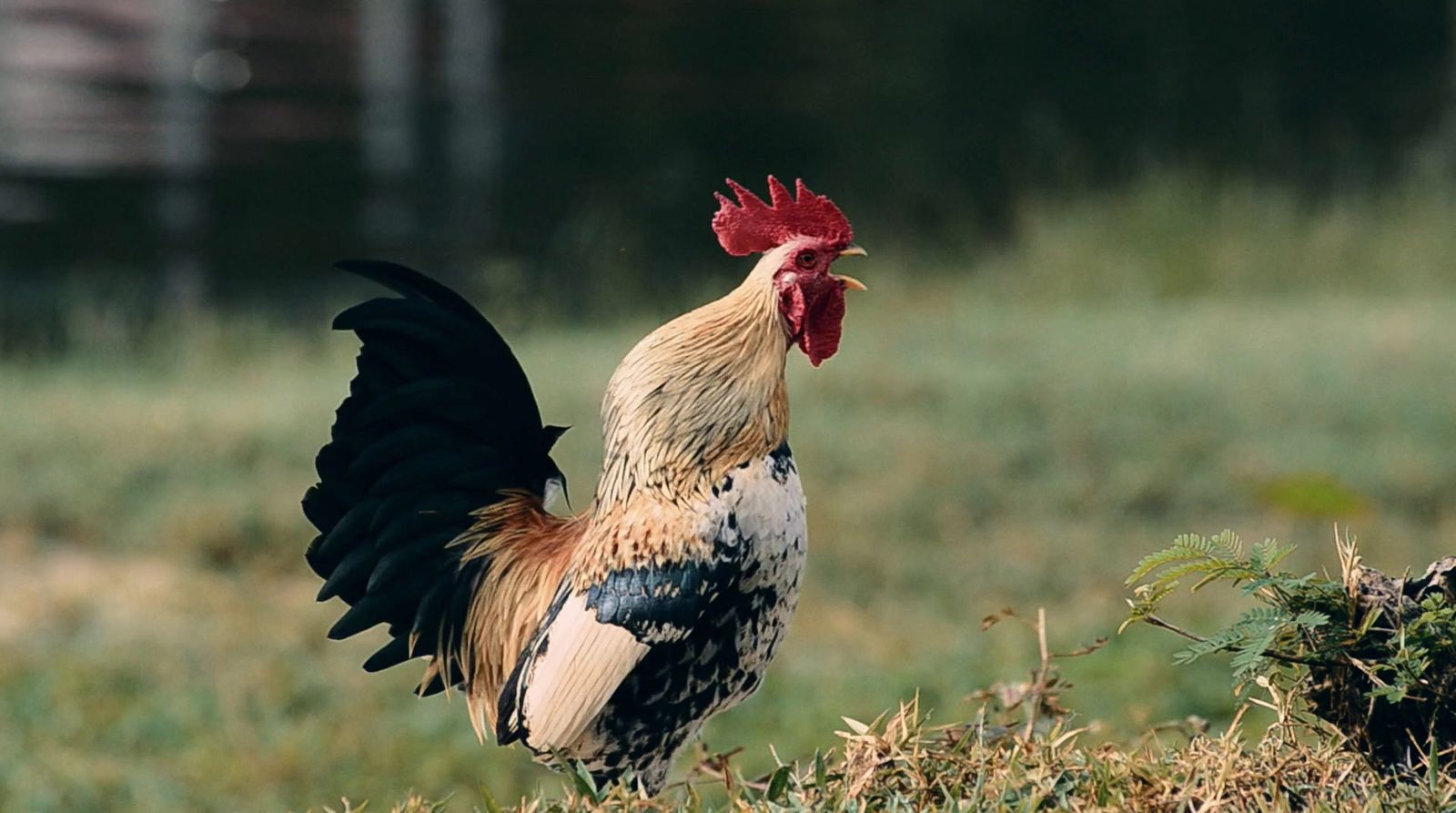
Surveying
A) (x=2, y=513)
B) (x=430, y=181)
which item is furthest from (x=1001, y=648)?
(x=430, y=181)

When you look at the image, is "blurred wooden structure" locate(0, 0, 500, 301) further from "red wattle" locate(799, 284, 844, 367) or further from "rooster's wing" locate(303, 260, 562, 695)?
"red wattle" locate(799, 284, 844, 367)

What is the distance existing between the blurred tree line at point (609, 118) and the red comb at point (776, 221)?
6045 mm

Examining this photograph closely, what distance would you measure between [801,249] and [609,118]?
287 inches

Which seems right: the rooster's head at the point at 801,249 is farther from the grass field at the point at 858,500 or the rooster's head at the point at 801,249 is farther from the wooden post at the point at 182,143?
the wooden post at the point at 182,143

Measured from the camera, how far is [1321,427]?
6.48 m

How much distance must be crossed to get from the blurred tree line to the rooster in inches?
236

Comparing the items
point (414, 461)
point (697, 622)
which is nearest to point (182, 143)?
point (414, 461)

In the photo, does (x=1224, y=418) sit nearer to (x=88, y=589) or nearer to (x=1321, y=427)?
(x=1321, y=427)

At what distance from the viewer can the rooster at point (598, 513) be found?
2.31 metres

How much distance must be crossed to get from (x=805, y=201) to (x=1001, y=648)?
2.55m

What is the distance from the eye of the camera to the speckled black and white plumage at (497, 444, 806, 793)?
2291mm

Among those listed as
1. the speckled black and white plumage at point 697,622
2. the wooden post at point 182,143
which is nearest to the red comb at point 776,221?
the speckled black and white plumage at point 697,622

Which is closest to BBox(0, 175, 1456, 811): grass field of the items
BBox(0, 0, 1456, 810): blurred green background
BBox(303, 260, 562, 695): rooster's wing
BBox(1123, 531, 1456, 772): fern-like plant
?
BBox(0, 0, 1456, 810): blurred green background

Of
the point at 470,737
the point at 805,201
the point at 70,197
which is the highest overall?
the point at 805,201
